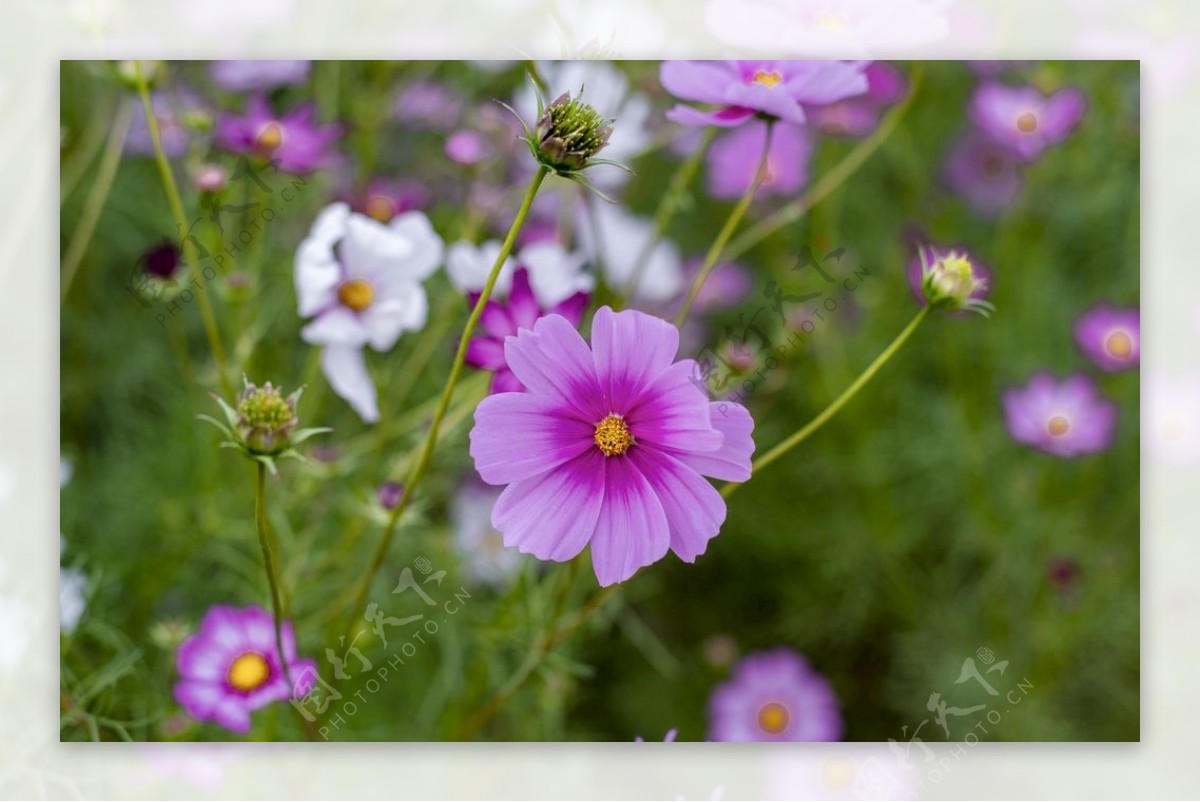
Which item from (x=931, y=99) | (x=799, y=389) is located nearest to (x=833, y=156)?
(x=931, y=99)

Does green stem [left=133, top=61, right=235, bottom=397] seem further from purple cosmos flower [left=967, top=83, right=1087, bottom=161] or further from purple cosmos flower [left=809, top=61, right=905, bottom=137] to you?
purple cosmos flower [left=967, top=83, right=1087, bottom=161]

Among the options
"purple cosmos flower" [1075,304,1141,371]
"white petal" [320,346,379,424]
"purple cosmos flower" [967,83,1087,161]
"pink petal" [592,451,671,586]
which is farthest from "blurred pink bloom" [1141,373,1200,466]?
"white petal" [320,346,379,424]

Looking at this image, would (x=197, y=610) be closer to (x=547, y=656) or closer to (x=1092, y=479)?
(x=547, y=656)

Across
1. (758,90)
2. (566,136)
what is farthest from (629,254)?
(566,136)

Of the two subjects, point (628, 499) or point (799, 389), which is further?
point (799, 389)

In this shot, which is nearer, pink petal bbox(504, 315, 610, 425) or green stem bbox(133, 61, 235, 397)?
pink petal bbox(504, 315, 610, 425)

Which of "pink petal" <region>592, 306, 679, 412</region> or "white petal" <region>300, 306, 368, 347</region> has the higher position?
"white petal" <region>300, 306, 368, 347</region>

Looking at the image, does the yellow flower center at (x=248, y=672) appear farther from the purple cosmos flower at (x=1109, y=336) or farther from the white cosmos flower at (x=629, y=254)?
the purple cosmos flower at (x=1109, y=336)
